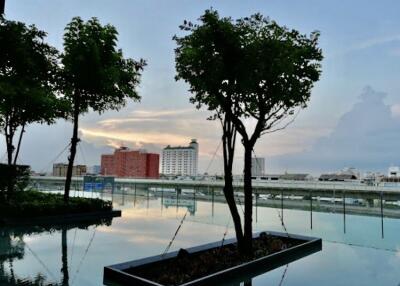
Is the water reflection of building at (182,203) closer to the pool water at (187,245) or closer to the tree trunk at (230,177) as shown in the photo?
the pool water at (187,245)

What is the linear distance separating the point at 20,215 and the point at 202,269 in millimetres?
7873

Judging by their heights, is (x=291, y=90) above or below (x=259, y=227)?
above

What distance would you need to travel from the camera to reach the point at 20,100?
1255 cm

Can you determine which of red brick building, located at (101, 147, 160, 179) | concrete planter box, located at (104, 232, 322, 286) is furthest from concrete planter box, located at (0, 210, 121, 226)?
red brick building, located at (101, 147, 160, 179)

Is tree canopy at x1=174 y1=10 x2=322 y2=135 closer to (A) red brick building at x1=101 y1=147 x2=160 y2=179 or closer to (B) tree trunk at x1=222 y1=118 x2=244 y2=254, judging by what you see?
(B) tree trunk at x1=222 y1=118 x2=244 y2=254

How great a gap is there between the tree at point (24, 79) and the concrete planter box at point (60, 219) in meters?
2.69

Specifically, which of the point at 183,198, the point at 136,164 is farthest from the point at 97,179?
the point at 136,164

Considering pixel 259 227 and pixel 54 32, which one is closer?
pixel 259 227

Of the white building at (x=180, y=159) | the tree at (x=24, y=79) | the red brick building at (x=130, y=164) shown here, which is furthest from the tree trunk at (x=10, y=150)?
the white building at (x=180, y=159)

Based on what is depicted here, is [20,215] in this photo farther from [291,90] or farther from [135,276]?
[291,90]

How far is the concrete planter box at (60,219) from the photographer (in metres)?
11.1

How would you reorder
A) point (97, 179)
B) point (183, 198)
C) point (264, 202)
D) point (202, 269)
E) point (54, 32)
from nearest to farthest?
point (202, 269) → point (54, 32) → point (264, 202) → point (183, 198) → point (97, 179)

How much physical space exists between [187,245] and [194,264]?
2.56m

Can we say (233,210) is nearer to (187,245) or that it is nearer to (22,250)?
(187,245)
